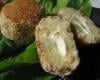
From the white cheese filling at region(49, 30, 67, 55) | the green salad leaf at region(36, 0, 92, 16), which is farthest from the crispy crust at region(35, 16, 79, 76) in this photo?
the green salad leaf at region(36, 0, 92, 16)

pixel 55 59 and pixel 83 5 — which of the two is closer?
pixel 55 59

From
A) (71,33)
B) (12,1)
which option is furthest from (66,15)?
(12,1)

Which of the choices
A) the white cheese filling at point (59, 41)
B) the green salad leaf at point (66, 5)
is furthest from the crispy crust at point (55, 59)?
the green salad leaf at point (66, 5)

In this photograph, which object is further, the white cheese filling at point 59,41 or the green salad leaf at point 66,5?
the green salad leaf at point 66,5

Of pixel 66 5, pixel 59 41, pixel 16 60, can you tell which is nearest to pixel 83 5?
pixel 66 5

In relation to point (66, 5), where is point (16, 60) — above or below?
below

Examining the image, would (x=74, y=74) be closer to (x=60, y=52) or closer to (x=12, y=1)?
(x=60, y=52)

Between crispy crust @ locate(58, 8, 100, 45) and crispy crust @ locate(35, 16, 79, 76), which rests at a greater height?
crispy crust @ locate(58, 8, 100, 45)

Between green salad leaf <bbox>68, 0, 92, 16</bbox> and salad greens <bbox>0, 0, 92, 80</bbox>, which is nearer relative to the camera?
salad greens <bbox>0, 0, 92, 80</bbox>

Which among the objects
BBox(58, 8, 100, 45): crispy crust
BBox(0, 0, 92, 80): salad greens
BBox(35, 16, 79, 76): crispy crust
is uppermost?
BBox(58, 8, 100, 45): crispy crust

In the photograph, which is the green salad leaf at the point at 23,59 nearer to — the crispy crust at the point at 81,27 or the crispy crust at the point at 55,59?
the crispy crust at the point at 55,59

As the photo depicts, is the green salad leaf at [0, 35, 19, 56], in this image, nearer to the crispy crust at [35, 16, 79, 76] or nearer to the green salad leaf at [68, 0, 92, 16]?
the crispy crust at [35, 16, 79, 76]

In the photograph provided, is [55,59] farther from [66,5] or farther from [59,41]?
[66,5]
